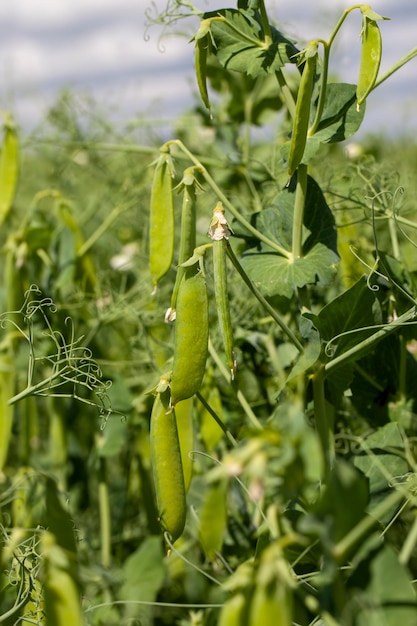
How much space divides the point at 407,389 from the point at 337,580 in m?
0.65

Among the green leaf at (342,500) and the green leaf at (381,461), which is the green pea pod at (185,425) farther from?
the green leaf at (342,500)

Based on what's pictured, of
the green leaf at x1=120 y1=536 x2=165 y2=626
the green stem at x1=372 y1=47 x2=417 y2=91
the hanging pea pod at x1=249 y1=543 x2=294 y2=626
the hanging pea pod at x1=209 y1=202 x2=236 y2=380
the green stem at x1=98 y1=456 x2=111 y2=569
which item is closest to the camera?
the hanging pea pod at x1=249 y1=543 x2=294 y2=626

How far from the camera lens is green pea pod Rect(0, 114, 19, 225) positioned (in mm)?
1499

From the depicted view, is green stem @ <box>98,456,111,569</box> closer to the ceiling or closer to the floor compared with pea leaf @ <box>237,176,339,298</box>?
closer to the floor

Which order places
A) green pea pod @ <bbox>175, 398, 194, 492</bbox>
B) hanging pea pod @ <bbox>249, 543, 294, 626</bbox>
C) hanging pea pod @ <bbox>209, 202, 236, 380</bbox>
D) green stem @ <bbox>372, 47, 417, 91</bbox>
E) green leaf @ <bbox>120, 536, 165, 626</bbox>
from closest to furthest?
1. hanging pea pod @ <bbox>249, 543, 294, 626</bbox>
2. hanging pea pod @ <bbox>209, 202, 236, 380</bbox>
3. green stem @ <bbox>372, 47, 417, 91</bbox>
4. green pea pod @ <bbox>175, 398, 194, 492</bbox>
5. green leaf @ <bbox>120, 536, 165, 626</bbox>

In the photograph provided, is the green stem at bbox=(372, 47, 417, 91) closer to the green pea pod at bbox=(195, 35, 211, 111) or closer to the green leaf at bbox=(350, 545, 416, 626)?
the green pea pod at bbox=(195, 35, 211, 111)

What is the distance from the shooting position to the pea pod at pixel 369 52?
32.8 inches

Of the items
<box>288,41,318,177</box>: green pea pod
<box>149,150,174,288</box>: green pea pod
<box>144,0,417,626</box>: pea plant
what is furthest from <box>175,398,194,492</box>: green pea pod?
<box>288,41,318,177</box>: green pea pod

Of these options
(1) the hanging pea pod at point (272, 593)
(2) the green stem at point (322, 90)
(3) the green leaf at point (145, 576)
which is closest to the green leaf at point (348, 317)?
(2) the green stem at point (322, 90)

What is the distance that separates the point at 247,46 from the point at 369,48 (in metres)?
0.19

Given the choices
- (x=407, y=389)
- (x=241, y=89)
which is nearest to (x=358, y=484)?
(x=407, y=389)

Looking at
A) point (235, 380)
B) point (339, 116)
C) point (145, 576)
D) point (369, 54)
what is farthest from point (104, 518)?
point (369, 54)

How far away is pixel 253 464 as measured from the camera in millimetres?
463

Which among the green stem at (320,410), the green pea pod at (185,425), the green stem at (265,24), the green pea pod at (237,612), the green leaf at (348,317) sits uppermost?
the green stem at (265,24)
